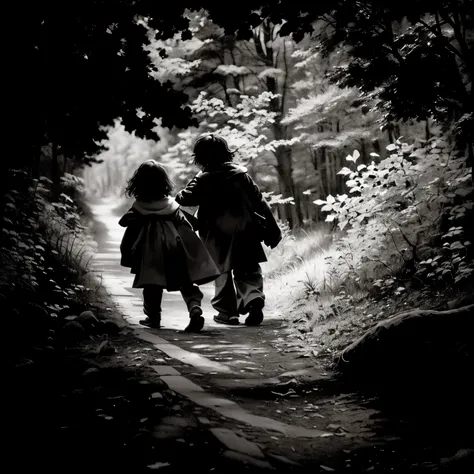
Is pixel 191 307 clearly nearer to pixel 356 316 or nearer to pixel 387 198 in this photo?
pixel 356 316

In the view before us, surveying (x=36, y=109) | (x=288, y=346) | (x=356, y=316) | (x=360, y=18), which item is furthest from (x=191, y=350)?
(x=360, y=18)

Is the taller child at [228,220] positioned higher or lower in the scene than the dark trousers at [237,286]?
higher

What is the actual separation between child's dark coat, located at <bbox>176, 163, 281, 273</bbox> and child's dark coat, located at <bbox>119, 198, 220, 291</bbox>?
1.30 feet

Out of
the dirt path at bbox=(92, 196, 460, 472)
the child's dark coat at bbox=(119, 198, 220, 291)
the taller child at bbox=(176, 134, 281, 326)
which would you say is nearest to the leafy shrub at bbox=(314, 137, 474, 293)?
the taller child at bbox=(176, 134, 281, 326)

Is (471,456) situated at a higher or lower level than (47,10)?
lower

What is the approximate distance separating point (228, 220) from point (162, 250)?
101 centimetres

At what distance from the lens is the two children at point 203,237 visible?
5859 millimetres

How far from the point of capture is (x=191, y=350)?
14.8 ft

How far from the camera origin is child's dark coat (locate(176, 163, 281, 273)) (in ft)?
20.5

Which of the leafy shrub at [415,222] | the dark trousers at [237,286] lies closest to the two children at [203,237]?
the dark trousers at [237,286]

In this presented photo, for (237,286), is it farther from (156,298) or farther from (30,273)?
(30,273)

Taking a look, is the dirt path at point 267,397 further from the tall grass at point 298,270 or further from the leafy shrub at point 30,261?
the tall grass at point 298,270

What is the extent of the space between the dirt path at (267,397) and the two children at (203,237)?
50 centimetres

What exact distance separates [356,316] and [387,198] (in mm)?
1499
